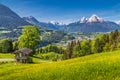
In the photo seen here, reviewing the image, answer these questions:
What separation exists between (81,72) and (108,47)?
443 ft

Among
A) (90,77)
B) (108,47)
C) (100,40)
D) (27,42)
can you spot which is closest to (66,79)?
(90,77)

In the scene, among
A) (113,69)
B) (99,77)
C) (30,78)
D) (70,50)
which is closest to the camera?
(99,77)

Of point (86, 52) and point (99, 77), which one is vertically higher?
point (99, 77)

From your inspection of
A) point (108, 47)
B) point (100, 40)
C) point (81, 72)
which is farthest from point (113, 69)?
point (100, 40)

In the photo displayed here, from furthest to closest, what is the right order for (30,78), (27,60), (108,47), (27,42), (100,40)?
(100,40) → (108,47) → (27,42) → (27,60) → (30,78)

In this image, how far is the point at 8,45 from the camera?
180 metres

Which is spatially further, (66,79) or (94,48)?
(94,48)

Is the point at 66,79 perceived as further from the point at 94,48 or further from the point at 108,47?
the point at 94,48

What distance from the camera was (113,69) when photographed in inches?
825

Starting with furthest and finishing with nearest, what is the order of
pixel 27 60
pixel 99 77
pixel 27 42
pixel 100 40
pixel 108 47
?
pixel 100 40 → pixel 108 47 → pixel 27 42 → pixel 27 60 → pixel 99 77

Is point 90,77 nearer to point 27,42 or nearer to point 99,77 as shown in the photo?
point 99,77

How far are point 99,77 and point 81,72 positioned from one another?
3102 mm

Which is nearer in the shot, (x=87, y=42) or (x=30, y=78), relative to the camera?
(x=30, y=78)

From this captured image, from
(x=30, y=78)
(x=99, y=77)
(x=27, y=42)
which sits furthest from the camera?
(x=27, y=42)
